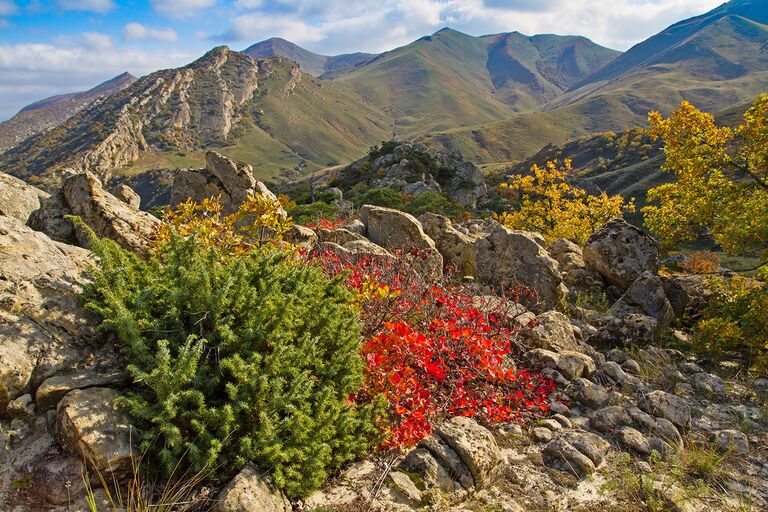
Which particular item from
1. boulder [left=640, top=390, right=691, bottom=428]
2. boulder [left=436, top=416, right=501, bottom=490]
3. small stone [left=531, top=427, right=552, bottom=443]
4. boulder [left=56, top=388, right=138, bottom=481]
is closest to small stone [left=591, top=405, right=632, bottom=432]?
boulder [left=640, top=390, right=691, bottom=428]

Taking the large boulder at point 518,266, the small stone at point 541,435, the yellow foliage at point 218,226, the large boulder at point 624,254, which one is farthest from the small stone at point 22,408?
the large boulder at point 624,254

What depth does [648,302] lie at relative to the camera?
1018 centimetres

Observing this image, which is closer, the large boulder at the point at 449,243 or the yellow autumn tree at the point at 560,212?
the large boulder at the point at 449,243

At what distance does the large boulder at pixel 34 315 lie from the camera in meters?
4.22

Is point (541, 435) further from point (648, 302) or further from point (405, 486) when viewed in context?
point (648, 302)

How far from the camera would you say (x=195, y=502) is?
3797 millimetres

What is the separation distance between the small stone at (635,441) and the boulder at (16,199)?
11.4m

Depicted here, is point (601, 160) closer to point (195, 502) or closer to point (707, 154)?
point (707, 154)

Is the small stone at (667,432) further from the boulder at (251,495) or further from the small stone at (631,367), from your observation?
the boulder at (251,495)

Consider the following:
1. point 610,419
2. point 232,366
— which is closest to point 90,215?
point 232,366

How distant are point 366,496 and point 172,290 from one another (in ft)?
9.53

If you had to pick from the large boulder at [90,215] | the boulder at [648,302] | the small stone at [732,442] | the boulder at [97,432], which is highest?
the large boulder at [90,215]

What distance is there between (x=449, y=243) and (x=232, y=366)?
10.0 meters

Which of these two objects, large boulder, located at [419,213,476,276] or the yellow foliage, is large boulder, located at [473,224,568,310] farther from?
the yellow foliage
